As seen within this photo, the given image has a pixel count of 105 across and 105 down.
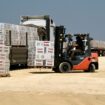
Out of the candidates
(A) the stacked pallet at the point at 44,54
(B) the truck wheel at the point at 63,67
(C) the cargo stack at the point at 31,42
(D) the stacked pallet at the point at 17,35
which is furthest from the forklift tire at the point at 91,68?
(D) the stacked pallet at the point at 17,35

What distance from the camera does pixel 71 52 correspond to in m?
27.2

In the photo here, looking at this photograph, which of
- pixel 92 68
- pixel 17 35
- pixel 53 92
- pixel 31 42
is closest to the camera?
pixel 53 92

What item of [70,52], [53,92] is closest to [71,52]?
[70,52]

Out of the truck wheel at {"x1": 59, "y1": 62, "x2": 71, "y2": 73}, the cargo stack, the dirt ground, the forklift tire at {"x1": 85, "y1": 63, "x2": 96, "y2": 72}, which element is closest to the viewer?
the dirt ground

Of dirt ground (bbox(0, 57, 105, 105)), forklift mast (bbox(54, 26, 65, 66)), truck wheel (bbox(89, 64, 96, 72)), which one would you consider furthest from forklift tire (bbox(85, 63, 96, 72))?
dirt ground (bbox(0, 57, 105, 105))

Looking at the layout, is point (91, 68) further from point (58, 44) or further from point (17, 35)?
point (17, 35)

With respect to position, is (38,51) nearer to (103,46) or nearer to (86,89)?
(86,89)

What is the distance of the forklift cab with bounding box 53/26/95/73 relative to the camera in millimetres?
27125

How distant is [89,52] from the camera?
27.7 meters

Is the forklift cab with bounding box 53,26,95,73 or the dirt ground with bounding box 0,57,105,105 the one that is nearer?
the dirt ground with bounding box 0,57,105,105

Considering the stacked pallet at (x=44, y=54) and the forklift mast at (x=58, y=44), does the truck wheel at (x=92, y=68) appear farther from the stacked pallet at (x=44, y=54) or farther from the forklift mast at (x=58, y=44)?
the stacked pallet at (x=44, y=54)

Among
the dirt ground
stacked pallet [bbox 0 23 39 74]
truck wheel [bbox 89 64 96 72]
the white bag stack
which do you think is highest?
stacked pallet [bbox 0 23 39 74]

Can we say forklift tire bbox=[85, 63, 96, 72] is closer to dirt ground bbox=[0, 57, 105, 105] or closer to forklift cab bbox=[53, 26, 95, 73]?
forklift cab bbox=[53, 26, 95, 73]

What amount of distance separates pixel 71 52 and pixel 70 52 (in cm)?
7
